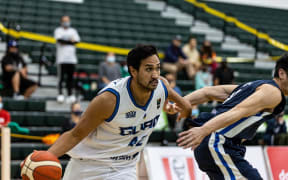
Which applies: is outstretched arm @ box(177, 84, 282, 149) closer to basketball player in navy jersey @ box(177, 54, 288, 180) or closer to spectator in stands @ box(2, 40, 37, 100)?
basketball player in navy jersey @ box(177, 54, 288, 180)

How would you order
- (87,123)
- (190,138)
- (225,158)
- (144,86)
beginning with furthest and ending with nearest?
(225,158), (144,86), (87,123), (190,138)

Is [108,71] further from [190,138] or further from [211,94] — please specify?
[190,138]

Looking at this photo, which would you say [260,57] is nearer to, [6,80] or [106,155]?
[6,80]

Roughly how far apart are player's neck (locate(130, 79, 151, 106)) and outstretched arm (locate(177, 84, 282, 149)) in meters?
0.50

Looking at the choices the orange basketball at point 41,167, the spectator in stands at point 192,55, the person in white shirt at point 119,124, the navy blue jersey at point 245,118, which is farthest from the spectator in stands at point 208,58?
the orange basketball at point 41,167

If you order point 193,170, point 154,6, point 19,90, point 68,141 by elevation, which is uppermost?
point 154,6

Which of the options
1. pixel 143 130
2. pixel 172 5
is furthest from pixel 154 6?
pixel 143 130

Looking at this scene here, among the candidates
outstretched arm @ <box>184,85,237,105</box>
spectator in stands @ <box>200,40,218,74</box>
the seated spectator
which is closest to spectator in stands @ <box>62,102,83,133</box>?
the seated spectator

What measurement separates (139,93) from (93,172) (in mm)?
714

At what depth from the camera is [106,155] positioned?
362 cm

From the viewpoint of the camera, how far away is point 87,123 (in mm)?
3316

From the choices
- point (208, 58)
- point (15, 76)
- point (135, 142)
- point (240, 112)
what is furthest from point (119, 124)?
point (208, 58)

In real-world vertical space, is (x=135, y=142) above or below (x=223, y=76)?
above

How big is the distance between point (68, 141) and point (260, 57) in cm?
1290
